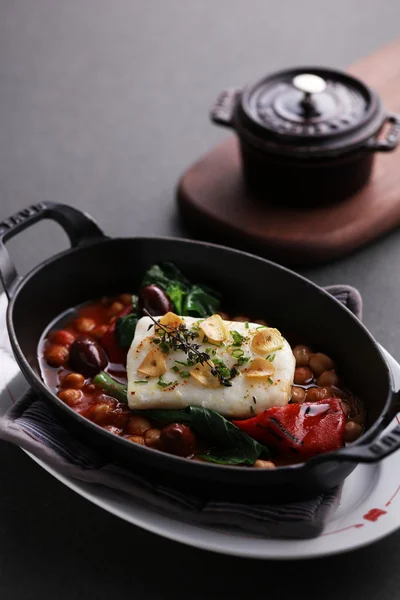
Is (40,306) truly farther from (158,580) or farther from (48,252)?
(158,580)

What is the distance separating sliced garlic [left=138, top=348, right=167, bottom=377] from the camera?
8.88 ft

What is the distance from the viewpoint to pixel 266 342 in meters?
2.74

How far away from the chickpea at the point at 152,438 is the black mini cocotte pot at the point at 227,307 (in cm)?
13

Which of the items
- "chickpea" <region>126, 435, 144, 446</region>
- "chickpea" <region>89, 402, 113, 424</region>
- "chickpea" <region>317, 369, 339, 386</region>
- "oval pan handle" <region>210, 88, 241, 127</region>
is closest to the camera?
"chickpea" <region>126, 435, 144, 446</region>

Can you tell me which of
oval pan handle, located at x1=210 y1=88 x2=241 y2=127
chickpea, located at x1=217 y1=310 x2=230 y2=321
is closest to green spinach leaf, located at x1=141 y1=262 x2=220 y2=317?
chickpea, located at x1=217 y1=310 x2=230 y2=321

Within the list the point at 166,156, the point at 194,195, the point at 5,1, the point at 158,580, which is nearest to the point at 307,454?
the point at 158,580

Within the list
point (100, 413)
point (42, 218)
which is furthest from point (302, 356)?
point (42, 218)

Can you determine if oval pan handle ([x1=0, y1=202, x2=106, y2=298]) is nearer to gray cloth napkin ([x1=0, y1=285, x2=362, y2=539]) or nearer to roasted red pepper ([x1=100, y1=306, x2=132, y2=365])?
roasted red pepper ([x1=100, y1=306, x2=132, y2=365])

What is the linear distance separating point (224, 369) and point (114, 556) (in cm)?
64

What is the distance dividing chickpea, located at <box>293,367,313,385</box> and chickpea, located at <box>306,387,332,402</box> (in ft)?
0.21

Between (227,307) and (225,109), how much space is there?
1.12 m

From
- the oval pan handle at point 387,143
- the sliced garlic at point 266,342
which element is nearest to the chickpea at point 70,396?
the sliced garlic at point 266,342

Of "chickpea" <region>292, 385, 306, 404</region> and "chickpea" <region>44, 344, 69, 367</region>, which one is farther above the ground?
"chickpea" <region>292, 385, 306, 404</region>

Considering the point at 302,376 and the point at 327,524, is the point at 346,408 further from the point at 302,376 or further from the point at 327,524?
the point at 327,524
